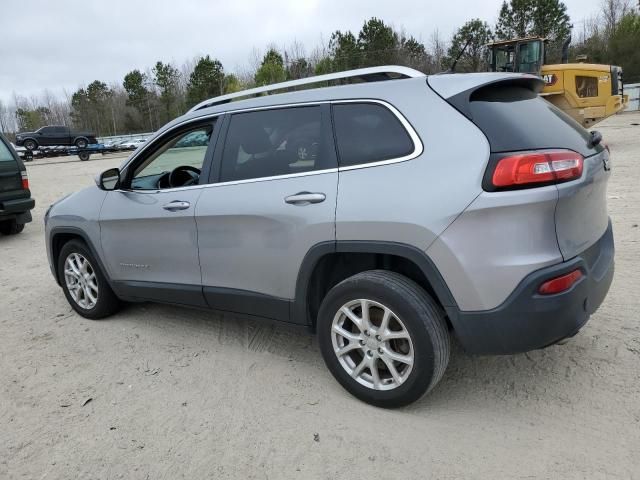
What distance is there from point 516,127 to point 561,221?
1.69 feet

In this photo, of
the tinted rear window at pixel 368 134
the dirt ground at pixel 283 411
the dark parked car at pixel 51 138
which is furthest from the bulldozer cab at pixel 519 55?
the dark parked car at pixel 51 138

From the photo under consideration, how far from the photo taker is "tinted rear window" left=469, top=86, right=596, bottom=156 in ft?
8.35

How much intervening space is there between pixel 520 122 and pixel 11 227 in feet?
29.5

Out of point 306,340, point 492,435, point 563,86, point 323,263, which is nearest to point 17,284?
point 306,340

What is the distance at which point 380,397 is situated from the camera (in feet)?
9.59

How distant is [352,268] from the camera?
10.4ft

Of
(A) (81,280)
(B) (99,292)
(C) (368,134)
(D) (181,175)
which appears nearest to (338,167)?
(C) (368,134)

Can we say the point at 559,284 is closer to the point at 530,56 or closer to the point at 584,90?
the point at 584,90

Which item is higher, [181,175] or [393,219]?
[181,175]

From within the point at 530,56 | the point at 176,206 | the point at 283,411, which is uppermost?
Result: the point at 530,56

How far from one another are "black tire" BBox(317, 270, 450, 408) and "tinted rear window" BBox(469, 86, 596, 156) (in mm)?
847

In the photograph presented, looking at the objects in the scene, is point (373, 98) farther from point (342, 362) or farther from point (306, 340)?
point (306, 340)

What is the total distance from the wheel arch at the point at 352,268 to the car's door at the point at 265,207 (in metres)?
0.07

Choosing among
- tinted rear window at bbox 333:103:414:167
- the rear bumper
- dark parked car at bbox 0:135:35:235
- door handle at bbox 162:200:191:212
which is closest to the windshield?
dark parked car at bbox 0:135:35:235
